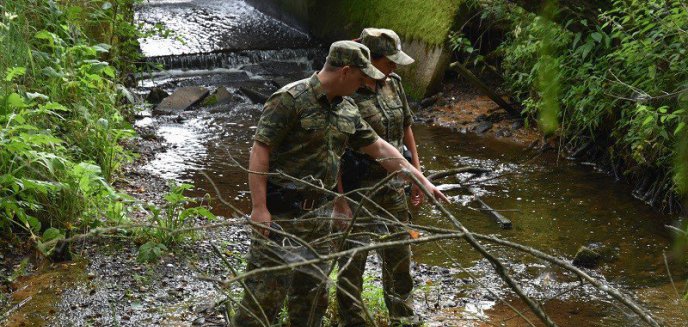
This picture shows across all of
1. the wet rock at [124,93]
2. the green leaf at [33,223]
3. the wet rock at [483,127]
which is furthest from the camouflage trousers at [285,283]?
the wet rock at [483,127]

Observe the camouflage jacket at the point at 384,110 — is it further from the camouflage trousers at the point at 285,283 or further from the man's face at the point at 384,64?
the camouflage trousers at the point at 285,283

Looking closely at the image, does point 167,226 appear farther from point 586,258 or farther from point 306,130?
point 586,258

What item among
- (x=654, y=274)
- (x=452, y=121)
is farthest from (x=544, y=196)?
(x=452, y=121)

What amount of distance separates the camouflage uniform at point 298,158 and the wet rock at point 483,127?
22.9 feet

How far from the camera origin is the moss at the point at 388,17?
12.6 m

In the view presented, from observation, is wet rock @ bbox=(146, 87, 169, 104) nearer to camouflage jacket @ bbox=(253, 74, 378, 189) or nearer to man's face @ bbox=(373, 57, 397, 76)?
man's face @ bbox=(373, 57, 397, 76)

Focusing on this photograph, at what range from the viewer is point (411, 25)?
13.3 m

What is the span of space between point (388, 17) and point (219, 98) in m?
3.27

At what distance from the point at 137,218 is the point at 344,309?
260 centimetres

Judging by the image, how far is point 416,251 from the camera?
7.01 m

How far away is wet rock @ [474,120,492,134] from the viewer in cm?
1114

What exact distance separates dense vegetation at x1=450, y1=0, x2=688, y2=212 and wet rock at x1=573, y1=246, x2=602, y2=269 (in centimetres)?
86

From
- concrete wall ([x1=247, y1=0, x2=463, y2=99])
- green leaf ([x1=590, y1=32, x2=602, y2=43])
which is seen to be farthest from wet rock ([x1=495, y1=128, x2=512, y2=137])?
green leaf ([x1=590, y1=32, x2=602, y2=43])

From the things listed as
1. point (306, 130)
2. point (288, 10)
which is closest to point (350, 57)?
point (306, 130)
